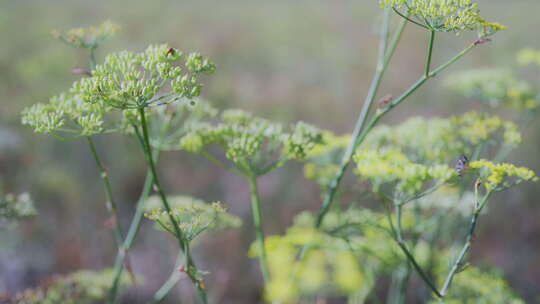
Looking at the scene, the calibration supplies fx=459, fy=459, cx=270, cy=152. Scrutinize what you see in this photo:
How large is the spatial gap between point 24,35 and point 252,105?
3.27 metres

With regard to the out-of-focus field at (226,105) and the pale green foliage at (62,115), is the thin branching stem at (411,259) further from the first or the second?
the out-of-focus field at (226,105)

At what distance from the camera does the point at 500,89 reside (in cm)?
226

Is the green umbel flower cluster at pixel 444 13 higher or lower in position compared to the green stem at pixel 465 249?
higher

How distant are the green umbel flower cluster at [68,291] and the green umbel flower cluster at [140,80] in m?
0.88

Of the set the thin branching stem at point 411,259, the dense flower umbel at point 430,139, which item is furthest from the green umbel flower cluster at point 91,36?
the thin branching stem at point 411,259

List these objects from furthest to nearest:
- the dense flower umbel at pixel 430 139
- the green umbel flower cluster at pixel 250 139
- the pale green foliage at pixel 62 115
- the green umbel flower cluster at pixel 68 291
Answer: the dense flower umbel at pixel 430 139 < the green umbel flower cluster at pixel 68 291 < the green umbel flower cluster at pixel 250 139 < the pale green foliage at pixel 62 115

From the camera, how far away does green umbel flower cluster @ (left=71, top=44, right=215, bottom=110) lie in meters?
1.16

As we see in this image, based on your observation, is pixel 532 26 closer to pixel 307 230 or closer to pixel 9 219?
pixel 307 230

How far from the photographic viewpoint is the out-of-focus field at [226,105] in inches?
181

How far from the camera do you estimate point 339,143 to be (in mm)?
1859

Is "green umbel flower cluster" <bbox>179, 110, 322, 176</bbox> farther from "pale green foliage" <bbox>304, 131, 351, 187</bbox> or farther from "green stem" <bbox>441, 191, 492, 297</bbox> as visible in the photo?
"green stem" <bbox>441, 191, 492, 297</bbox>

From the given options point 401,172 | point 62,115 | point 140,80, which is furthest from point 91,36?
point 401,172

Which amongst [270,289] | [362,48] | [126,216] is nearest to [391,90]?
[362,48]

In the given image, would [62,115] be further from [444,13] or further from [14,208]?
[444,13]
